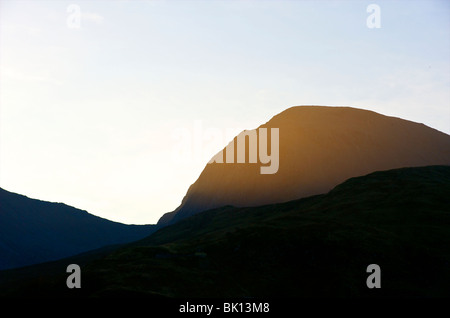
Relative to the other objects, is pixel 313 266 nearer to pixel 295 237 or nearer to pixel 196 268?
pixel 295 237

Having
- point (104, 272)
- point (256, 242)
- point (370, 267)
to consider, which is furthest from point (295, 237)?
point (104, 272)

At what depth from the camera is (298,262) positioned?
105m

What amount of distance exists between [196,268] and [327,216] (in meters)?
50.7

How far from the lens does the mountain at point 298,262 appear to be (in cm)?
8994

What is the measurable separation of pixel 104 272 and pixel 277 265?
116 feet

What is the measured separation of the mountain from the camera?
8994 centimetres
